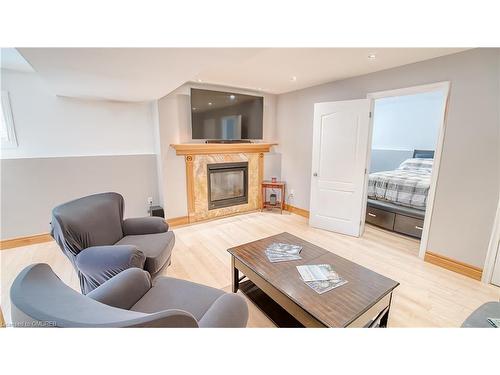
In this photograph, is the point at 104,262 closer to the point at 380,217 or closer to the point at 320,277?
the point at 320,277

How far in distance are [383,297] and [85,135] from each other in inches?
146

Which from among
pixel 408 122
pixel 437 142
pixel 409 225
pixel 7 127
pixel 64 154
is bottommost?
pixel 409 225

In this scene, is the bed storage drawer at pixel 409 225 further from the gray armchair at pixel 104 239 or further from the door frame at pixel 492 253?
the gray armchair at pixel 104 239

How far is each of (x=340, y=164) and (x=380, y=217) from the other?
1.05 metres

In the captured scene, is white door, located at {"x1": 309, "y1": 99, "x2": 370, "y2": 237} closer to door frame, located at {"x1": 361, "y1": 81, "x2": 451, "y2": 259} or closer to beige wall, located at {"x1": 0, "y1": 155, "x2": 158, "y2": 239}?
door frame, located at {"x1": 361, "y1": 81, "x2": 451, "y2": 259}

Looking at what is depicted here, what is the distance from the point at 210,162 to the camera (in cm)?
363

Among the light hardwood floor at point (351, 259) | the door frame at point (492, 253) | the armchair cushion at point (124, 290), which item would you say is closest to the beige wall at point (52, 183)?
the light hardwood floor at point (351, 259)

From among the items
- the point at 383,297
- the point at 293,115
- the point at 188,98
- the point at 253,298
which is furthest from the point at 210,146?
the point at 383,297

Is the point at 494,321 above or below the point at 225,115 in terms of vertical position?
below

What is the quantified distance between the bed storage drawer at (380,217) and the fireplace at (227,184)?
209 cm

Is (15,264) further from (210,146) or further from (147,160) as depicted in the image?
(210,146)

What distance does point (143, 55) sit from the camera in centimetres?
144

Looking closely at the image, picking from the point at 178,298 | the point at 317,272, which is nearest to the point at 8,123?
the point at 178,298

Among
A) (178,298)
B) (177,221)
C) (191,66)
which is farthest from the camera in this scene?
(177,221)
